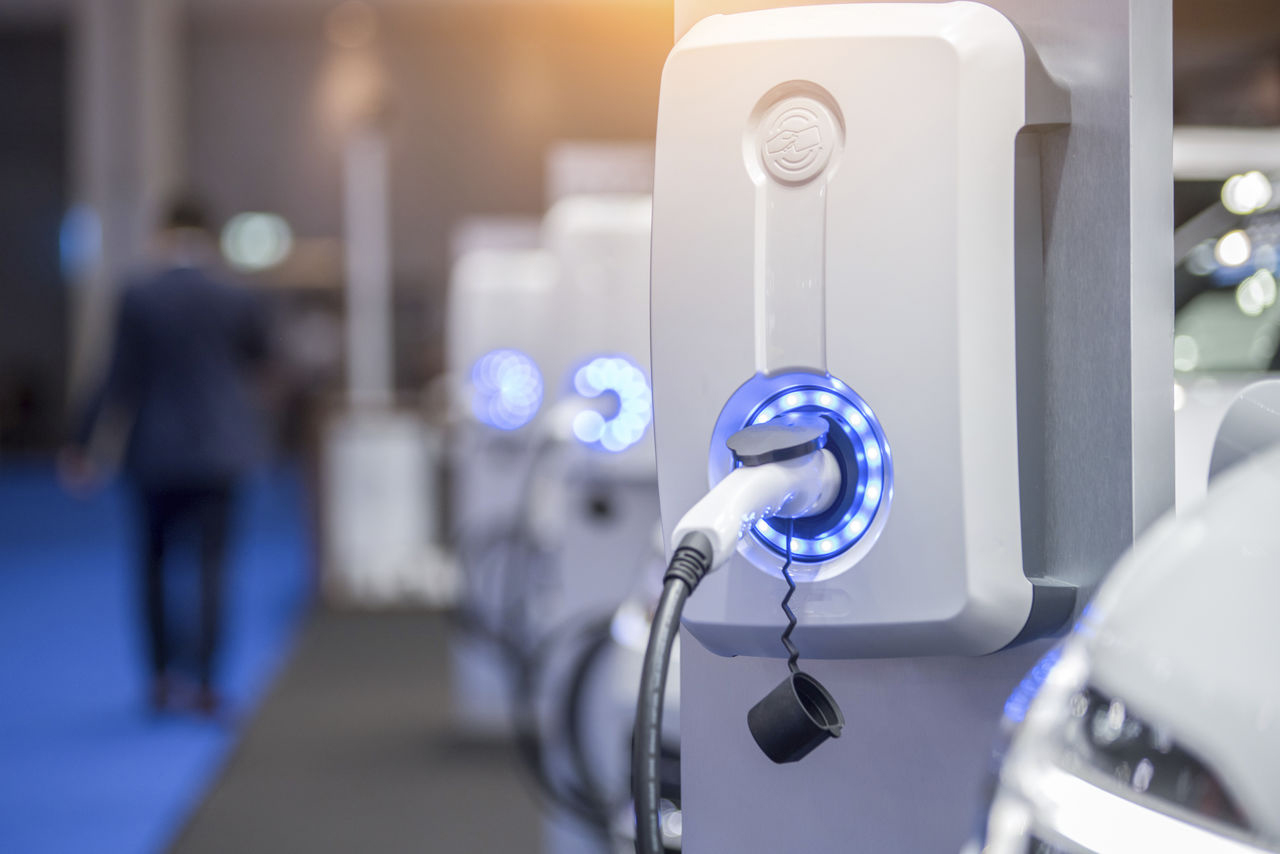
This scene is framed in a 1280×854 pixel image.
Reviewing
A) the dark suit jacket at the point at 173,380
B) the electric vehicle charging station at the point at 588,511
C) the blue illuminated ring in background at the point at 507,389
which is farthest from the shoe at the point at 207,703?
the blue illuminated ring in background at the point at 507,389

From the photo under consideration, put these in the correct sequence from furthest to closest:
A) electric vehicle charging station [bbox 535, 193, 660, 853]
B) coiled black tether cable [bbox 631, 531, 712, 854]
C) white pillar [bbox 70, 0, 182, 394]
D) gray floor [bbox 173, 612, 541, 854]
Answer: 1. white pillar [bbox 70, 0, 182, 394]
2. gray floor [bbox 173, 612, 541, 854]
3. electric vehicle charging station [bbox 535, 193, 660, 853]
4. coiled black tether cable [bbox 631, 531, 712, 854]

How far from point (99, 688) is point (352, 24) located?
7.92 meters

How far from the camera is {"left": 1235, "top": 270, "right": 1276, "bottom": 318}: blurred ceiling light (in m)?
1.54

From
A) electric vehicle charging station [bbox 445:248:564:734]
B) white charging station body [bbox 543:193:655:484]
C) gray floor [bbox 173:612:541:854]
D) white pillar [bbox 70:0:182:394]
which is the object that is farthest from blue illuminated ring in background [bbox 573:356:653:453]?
white pillar [bbox 70:0:182:394]

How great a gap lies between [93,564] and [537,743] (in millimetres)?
5595

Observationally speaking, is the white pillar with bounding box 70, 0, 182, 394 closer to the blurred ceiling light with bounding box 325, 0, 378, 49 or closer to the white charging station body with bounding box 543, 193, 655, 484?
the blurred ceiling light with bounding box 325, 0, 378, 49

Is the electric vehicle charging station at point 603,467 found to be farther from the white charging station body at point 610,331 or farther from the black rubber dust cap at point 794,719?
the black rubber dust cap at point 794,719

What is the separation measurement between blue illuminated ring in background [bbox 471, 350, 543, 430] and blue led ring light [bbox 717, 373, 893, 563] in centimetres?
285

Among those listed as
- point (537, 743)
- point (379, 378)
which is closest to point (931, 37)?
point (537, 743)

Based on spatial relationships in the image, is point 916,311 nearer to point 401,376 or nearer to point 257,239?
point 401,376

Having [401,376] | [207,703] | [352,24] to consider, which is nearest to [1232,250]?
[207,703]

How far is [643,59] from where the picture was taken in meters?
11.2

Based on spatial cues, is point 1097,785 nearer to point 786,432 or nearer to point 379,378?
point 786,432

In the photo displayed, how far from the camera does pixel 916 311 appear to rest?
58 cm
